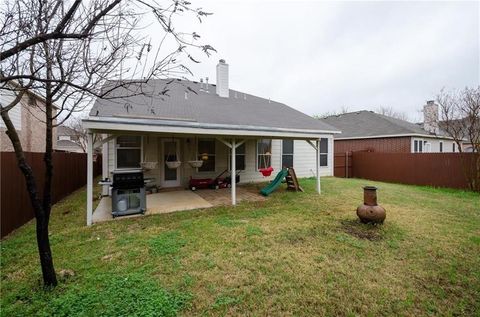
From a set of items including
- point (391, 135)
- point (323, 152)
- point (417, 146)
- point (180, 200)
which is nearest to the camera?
point (180, 200)

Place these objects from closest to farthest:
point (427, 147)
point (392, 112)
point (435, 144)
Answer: point (427, 147), point (435, 144), point (392, 112)

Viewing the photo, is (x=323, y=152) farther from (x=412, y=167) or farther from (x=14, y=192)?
(x=14, y=192)

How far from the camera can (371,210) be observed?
4957mm

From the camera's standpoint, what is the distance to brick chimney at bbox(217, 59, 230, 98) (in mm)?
12135

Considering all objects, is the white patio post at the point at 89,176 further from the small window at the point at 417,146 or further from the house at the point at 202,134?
the small window at the point at 417,146

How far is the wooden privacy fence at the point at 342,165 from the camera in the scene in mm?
14484

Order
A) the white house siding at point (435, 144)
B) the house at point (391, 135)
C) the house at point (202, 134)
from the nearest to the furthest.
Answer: the house at point (202, 134), the white house siding at point (435, 144), the house at point (391, 135)

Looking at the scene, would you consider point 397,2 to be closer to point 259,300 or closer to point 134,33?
point 134,33

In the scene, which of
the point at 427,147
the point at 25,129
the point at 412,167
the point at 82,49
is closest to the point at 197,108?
the point at 82,49

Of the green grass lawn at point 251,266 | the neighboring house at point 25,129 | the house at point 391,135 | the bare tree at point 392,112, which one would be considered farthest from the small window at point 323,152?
the bare tree at point 392,112

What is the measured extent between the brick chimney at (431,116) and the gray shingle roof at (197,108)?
11364mm

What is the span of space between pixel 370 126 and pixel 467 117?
7.67 metres

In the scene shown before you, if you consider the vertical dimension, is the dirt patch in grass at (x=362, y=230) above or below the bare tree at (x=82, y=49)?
below

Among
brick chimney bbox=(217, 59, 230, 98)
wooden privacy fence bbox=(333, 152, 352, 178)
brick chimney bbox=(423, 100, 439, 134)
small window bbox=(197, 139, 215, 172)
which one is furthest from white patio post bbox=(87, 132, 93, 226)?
brick chimney bbox=(423, 100, 439, 134)
